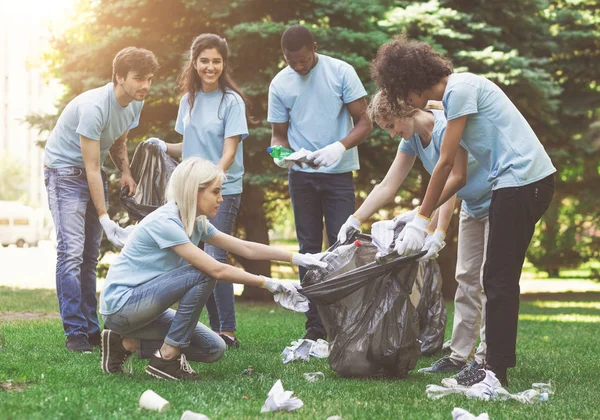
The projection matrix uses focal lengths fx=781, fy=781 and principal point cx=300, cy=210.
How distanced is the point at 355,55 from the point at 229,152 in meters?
4.23

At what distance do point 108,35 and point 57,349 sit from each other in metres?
5.70

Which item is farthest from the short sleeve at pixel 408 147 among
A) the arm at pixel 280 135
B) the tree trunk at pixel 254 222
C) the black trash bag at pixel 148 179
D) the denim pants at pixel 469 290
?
the tree trunk at pixel 254 222

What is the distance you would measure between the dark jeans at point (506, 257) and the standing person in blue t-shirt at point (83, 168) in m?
2.10

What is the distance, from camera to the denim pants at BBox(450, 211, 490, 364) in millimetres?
4086

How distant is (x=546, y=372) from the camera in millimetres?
4219

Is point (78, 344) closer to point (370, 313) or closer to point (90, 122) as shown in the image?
point (90, 122)

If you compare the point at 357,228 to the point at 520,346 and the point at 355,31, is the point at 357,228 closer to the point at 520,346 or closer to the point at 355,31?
the point at 520,346

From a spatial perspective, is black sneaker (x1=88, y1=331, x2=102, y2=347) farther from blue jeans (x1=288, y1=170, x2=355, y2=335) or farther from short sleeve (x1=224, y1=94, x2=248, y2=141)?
short sleeve (x1=224, y1=94, x2=248, y2=141)

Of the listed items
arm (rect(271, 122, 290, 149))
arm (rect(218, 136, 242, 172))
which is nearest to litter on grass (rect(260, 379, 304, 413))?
arm (rect(218, 136, 242, 172))

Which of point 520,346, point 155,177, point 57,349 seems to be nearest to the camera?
point 57,349

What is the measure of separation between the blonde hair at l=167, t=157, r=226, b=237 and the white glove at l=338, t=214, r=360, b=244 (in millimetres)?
813

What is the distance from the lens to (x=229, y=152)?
4805 mm

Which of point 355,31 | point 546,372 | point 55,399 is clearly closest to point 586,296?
point 355,31

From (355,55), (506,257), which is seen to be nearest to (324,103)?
(506,257)
